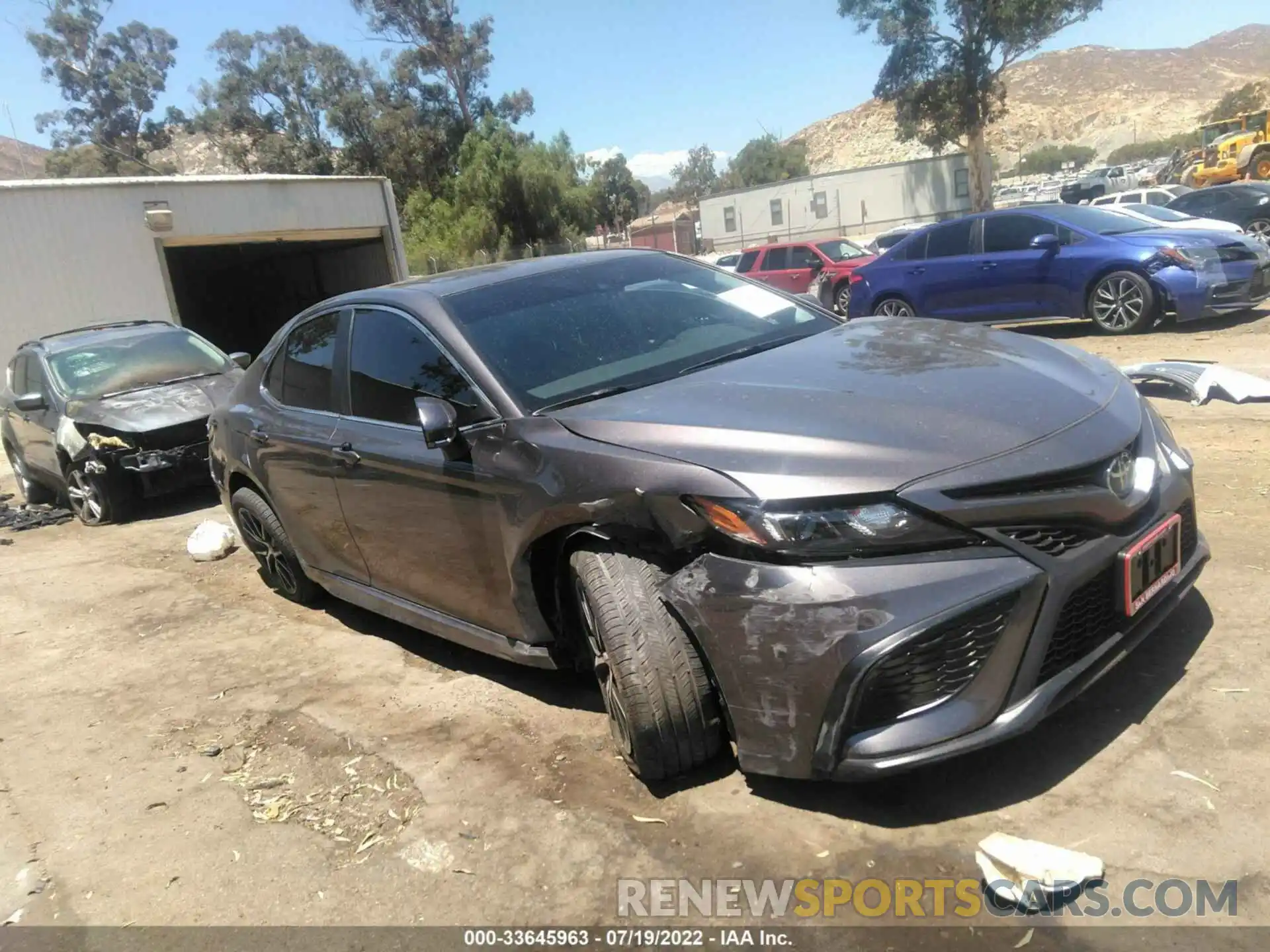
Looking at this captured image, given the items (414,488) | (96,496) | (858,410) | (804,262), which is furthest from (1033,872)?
(804,262)

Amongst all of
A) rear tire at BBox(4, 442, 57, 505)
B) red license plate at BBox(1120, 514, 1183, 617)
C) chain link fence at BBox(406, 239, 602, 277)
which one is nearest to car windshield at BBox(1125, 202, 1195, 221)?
red license plate at BBox(1120, 514, 1183, 617)

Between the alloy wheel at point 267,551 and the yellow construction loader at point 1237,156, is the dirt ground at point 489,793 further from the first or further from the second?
the yellow construction loader at point 1237,156

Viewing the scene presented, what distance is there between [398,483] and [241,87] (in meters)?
56.3

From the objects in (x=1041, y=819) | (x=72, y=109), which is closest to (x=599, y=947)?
(x=1041, y=819)

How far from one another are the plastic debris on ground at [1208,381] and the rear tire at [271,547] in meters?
5.42

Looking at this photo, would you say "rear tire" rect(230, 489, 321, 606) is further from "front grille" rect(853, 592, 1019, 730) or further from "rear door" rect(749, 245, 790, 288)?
"rear door" rect(749, 245, 790, 288)

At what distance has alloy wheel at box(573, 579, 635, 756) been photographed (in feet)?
9.46

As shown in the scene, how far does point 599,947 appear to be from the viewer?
7.79 feet

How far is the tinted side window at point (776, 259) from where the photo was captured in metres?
17.7

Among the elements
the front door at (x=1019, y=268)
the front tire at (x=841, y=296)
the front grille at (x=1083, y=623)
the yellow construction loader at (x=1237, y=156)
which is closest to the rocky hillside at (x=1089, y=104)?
the yellow construction loader at (x=1237, y=156)

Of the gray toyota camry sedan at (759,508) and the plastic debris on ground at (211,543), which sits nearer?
the gray toyota camry sedan at (759,508)

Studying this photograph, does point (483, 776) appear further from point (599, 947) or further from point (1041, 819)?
point (1041, 819)

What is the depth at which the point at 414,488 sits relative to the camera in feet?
12.0

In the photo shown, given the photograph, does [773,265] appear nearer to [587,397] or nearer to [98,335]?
[98,335]
